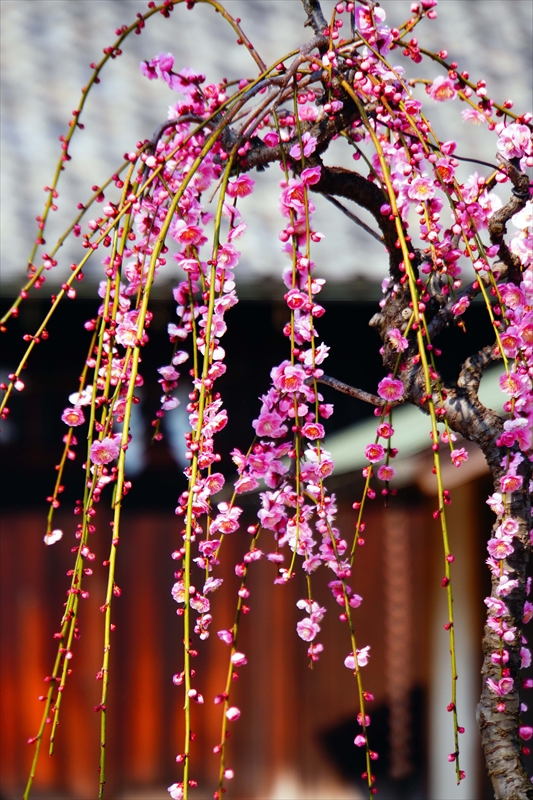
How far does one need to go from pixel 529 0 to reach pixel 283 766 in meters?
4.16

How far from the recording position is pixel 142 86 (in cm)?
372

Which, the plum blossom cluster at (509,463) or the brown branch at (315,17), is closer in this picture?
the plum blossom cluster at (509,463)

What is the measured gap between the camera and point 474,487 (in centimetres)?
299

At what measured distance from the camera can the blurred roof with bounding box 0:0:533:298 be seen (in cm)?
283

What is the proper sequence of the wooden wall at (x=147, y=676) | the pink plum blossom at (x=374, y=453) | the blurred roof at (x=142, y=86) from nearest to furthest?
the pink plum blossom at (x=374, y=453), the blurred roof at (x=142, y=86), the wooden wall at (x=147, y=676)

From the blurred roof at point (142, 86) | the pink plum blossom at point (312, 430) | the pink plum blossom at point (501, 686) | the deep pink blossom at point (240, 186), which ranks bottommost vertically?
the pink plum blossom at point (501, 686)

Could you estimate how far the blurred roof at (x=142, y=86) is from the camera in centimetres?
283

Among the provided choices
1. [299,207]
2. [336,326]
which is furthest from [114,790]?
[299,207]

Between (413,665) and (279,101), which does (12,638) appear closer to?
(413,665)

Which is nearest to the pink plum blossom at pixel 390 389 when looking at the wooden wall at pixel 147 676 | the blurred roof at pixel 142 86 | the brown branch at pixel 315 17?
the brown branch at pixel 315 17

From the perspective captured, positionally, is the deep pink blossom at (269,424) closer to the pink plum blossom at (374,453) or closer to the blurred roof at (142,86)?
the pink plum blossom at (374,453)

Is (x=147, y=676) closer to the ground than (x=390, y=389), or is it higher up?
closer to the ground

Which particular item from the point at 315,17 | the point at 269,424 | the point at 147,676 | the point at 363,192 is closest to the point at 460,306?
the point at 363,192

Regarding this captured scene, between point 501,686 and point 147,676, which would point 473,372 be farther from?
point 147,676
